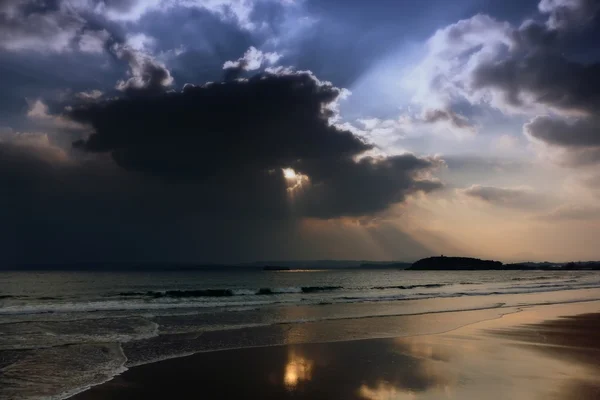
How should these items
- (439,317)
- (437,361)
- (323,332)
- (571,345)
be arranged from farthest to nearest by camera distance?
(439,317) → (323,332) → (571,345) → (437,361)

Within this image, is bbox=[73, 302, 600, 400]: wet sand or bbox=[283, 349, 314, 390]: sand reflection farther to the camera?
bbox=[283, 349, 314, 390]: sand reflection

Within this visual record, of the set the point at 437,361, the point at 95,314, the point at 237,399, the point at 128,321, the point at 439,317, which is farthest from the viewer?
the point at 95,314

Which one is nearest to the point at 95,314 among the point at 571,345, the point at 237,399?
the point at 237,399

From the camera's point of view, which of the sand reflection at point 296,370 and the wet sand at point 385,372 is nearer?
the wet sand at point 385,372

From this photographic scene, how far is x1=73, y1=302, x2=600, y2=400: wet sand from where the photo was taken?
8695 millimetres

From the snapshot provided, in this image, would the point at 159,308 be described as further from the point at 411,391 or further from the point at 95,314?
the point at 411,391

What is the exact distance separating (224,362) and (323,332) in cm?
649

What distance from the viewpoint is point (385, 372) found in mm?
10422

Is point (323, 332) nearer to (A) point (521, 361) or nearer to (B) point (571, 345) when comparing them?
(A) point (521, 361)

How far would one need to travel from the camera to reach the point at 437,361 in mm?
11633

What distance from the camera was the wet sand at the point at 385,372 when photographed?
8695mm

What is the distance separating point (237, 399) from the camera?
829cm

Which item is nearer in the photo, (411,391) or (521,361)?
(411,391)

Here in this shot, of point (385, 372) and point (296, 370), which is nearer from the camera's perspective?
point (385, 372)
